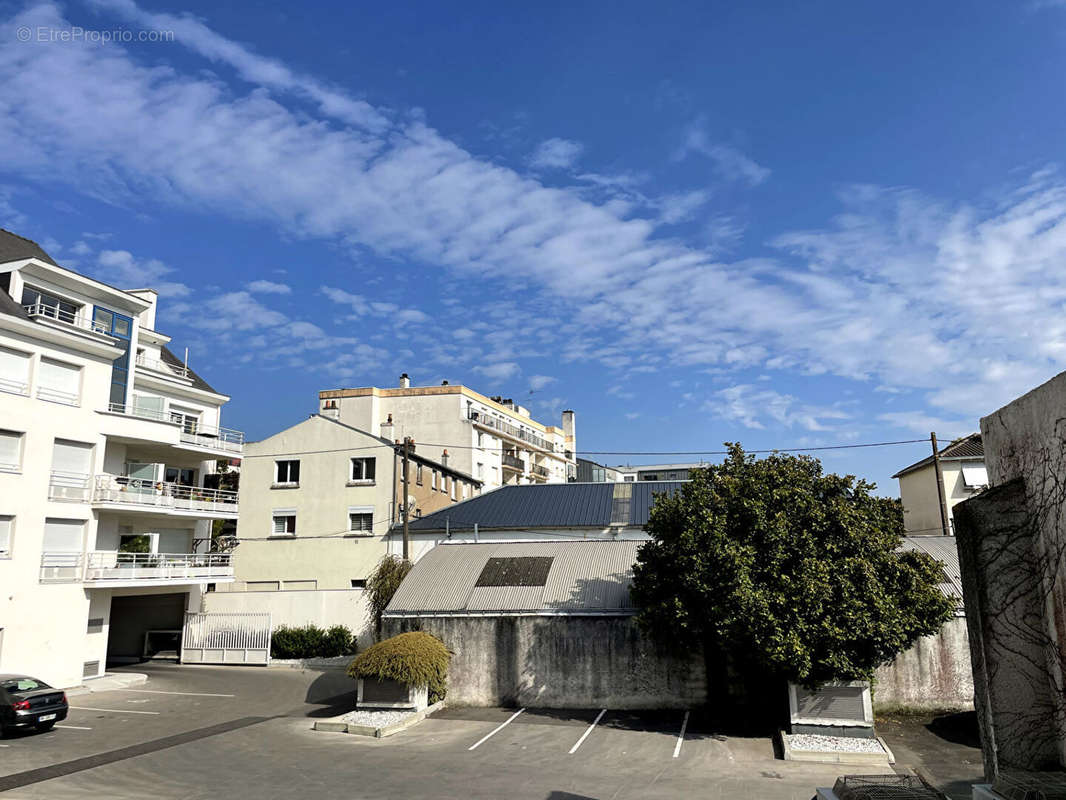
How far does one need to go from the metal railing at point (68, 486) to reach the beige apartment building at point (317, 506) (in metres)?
A: 12.7

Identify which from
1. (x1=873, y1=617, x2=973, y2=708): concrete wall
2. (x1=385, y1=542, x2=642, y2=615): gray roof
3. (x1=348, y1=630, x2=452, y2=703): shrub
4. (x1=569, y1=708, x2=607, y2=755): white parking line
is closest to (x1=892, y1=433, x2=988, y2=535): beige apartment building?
(x1=873, y1=617, x2=973, y2=708): concrete wall

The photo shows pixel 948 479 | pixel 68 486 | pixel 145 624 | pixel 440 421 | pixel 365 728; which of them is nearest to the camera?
pixel 365 728

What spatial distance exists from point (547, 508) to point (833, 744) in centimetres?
2286

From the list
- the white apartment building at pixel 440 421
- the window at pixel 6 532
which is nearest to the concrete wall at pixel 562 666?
the window at pixel 6 532

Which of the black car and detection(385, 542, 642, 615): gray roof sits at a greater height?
detection(385, 542, 642, 615): gray roof

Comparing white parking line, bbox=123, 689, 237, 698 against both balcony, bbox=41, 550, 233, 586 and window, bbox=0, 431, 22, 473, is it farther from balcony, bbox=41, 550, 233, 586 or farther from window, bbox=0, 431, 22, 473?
window, bbox=0, 431, 22, 473

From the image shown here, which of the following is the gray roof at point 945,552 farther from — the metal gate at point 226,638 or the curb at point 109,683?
the curb at point 109,683

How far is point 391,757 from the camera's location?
17875mm

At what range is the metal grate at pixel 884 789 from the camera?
26.8 feet

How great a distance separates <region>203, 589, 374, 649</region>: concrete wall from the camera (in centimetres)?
3403

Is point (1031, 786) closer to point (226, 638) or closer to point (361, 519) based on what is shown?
point (226, 638)

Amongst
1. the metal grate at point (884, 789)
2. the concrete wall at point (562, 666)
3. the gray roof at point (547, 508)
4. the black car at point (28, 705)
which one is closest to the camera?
the metal grate at point (884, 789)

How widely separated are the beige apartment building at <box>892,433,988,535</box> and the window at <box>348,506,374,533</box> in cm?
2918

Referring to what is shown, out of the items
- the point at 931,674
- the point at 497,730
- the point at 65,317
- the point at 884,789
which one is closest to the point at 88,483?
the point at 65,317
